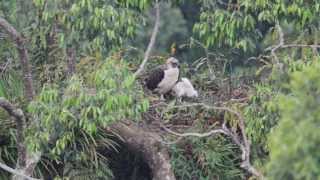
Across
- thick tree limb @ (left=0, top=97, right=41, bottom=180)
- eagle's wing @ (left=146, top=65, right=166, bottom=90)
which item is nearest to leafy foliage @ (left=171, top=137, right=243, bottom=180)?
eagle's wing @ (left=146, top=65, right=166, bottom=90)

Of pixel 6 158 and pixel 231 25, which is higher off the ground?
pixel 231 25

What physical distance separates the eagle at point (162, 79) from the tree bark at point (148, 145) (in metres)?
0.57

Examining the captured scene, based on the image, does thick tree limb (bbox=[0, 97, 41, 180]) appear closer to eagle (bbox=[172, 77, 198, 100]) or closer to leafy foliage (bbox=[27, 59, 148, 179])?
leafy foliage (bbox=[27, 59, 148, 179])

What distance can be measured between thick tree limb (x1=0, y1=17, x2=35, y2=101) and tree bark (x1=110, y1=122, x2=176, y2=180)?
0.98 meters

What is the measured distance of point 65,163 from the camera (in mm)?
9047

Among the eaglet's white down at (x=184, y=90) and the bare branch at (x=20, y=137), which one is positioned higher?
the eaglet's white down at (x=184, y=90)

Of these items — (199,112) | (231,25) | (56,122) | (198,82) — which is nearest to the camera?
(56,122)

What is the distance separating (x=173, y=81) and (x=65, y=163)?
1.47m

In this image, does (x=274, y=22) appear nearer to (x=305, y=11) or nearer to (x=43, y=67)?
(x=305, y=11)

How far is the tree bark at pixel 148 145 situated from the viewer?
910cm

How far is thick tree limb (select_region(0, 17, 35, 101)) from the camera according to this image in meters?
8.19

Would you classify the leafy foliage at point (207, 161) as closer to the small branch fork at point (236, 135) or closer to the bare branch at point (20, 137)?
the small branch fork at point (236, 135)

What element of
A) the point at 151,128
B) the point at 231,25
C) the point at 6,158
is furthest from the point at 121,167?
the point at 231,25

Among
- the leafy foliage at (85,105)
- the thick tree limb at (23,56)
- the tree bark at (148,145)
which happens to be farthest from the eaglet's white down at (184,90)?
the thick tree limb at (23,56)
